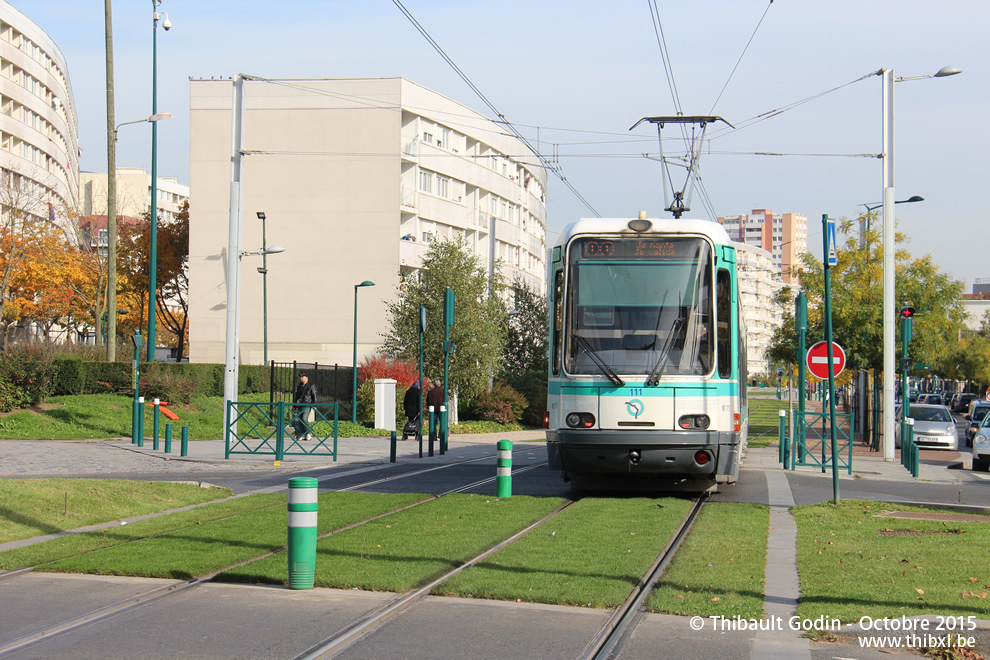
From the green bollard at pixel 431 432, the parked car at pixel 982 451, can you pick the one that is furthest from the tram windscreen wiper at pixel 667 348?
the parked car at pixel 982 451

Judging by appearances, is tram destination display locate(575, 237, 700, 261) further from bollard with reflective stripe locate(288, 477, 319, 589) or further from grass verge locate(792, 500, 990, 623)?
bollard with reflective stripe locate(288, 477, 319, 589)

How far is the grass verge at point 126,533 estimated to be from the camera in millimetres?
9219

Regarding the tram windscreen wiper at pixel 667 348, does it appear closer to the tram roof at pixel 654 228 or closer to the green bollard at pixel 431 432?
the tram roof at pixel 654 228

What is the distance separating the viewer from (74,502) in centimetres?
1228

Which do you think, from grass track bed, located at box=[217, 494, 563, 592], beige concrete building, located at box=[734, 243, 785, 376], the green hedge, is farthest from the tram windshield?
beige concrete building, located at box=[734, 243, 785, 376]

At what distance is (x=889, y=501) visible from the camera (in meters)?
15.0

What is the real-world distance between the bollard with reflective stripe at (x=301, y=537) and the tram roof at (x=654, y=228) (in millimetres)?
6919

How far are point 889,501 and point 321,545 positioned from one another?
899 centimetres

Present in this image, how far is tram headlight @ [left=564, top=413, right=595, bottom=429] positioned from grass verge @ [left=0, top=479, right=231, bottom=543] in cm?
500

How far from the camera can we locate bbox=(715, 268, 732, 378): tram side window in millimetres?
13414

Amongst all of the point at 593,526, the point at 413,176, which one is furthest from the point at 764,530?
the point at 413,176

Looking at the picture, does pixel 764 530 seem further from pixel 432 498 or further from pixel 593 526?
pixel 432 498

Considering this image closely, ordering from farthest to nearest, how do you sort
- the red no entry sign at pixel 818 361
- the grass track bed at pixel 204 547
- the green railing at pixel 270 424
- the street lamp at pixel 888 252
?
the street lamp at pixel 888 252
the green railing at pixel 270 424
the red no entry sign at pixel 818 361
the grass track bed at pixel 204 547

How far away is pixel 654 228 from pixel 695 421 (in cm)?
263
